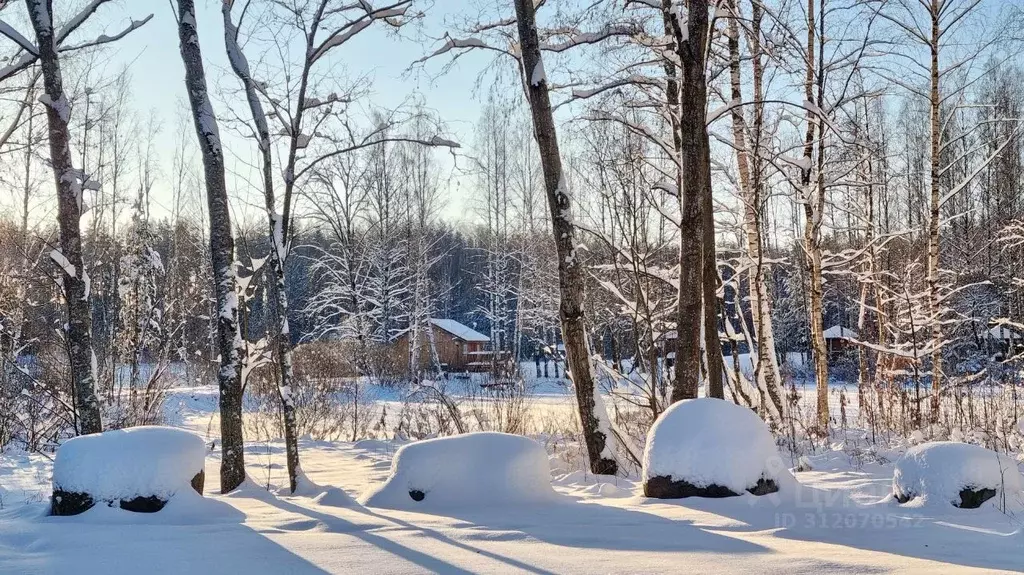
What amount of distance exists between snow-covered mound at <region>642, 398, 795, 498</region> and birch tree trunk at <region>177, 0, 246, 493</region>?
3.68 metres

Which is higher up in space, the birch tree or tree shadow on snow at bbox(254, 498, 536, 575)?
the birch tree

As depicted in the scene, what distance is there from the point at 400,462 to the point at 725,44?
255 inches

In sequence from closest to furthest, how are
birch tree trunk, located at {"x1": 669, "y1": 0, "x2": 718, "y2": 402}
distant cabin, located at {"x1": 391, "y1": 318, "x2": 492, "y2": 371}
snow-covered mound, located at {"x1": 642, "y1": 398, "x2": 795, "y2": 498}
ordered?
snow-covered mound, located at {"x1": 642, "y1": 398, "x2": 795, "y2": 498}, birch tree trunk, located at {"x1": 669, "y1": 0, "x2": 718, "y2": 402}, distant cabin, located at {"x1": 391, "y1": 318, "x2": 492, "y2": 371}

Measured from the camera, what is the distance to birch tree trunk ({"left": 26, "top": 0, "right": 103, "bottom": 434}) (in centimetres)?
598

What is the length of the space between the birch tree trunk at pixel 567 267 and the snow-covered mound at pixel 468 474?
1141 millimetres

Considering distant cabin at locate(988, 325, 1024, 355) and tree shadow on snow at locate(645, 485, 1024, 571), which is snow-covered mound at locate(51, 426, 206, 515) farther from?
distant cabin at locate(988, 325, 1024, 355)

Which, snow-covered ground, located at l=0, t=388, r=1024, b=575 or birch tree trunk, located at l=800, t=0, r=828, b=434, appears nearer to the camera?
snow-covered ground, located at l=0, t=388, r=1024, b=575

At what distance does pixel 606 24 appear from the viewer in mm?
6027

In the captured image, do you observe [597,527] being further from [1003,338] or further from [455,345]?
[455,345]

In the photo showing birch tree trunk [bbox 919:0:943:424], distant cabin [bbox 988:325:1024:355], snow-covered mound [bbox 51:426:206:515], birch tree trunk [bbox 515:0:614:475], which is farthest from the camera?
distant cabin [bbox 988:325:1024:355]

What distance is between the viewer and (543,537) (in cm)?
323

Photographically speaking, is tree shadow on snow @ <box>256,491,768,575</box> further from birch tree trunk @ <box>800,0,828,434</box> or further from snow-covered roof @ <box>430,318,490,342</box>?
snow-covered roof @ <box>430,318,490,342</box>

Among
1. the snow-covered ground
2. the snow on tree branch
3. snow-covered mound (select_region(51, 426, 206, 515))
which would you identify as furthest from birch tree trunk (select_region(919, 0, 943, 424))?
the snow on tree branch

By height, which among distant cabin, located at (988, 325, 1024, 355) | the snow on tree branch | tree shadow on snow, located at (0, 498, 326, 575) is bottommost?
tree shadow on snow, located at (0, 498, 326, 575)
